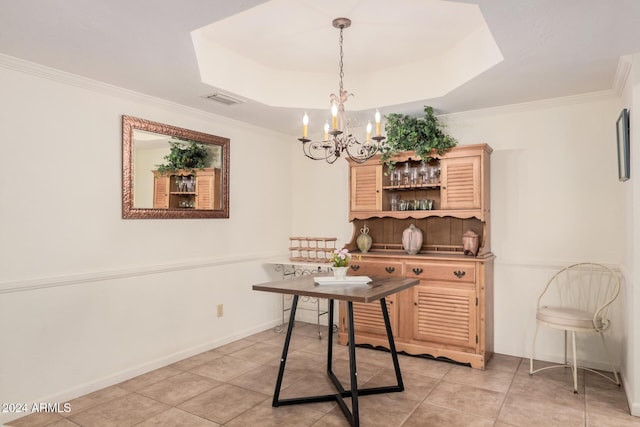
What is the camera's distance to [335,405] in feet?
9.46

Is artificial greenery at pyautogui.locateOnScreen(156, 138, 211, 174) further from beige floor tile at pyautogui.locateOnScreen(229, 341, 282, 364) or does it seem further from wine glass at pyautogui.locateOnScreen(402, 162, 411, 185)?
wine glass at pyautogui.locateOnScreen(402, 162, 411, 185)

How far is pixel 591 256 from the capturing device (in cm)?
357

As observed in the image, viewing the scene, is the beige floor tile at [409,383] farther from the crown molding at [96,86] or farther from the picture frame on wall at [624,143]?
the crown molding at [96,86]

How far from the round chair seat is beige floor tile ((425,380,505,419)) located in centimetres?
73

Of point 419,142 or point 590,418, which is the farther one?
point 419,142

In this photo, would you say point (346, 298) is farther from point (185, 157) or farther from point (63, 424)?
point (185, 157)

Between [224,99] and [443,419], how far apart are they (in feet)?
10.2

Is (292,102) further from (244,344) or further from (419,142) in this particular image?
(244,344)

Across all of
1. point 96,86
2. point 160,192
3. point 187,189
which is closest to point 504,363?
point 187,189

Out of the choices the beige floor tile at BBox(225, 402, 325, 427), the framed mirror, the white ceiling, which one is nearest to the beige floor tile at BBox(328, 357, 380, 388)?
the beige floor tile at BBox(225, 402, 325, 427)

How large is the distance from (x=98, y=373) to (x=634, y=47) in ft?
14.5

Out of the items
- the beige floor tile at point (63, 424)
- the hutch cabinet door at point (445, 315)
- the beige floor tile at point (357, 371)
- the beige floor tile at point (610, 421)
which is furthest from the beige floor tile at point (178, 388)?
the beige floor tile at point (610, 421)

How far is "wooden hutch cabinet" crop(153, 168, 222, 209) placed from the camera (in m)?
3.67

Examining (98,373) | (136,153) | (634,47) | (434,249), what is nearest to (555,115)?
(634,47)
